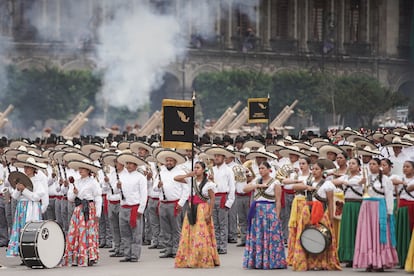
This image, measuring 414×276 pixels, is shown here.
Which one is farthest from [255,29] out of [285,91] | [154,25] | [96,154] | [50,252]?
[50,252]

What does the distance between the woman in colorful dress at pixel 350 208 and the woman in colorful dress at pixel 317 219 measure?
0.45ft

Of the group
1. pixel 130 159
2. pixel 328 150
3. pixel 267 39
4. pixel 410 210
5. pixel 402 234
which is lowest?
pixel 402 234

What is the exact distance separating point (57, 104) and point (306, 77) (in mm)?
14285

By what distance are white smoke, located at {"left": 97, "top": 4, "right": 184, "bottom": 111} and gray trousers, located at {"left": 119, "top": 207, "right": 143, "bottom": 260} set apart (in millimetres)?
42004

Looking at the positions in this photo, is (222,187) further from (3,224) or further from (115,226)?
(3,224)

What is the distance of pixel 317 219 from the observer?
21.9 metres

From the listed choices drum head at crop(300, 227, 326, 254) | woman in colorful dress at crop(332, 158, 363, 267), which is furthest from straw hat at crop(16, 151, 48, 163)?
woman in colorful dress at crop(332, 158, 363, 267)

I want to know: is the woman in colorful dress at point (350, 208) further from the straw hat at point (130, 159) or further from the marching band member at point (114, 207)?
the marching band member at point (114, 207)

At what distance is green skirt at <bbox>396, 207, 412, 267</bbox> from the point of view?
21.7 metres

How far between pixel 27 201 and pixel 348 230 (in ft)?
17.3

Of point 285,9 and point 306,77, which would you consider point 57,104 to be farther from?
point 285,9

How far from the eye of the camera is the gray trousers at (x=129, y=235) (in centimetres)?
2402

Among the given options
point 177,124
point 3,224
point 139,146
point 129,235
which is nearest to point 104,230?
point 3,224

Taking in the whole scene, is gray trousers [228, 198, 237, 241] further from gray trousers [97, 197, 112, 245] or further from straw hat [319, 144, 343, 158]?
straw hat [319, 144, 343, 158]
